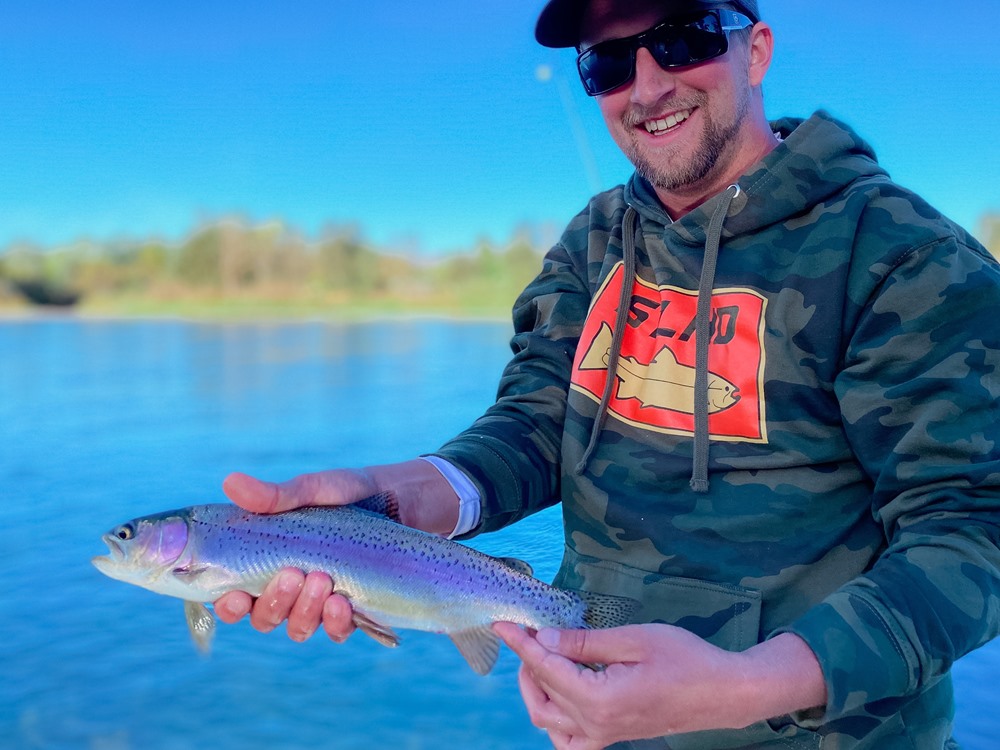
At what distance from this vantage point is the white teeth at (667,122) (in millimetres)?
2102

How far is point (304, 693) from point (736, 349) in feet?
7.04

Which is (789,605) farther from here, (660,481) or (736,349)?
(736,349)

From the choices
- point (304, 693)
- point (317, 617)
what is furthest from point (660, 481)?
point (304, 693)

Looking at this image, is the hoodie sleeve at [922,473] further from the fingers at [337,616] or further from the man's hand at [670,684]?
the fingers at [337,616]

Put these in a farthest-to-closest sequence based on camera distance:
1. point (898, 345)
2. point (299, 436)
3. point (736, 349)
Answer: point (299, 436) < point (736, 349) < point (898, 345)

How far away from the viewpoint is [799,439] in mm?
1789

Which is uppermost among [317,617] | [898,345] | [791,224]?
[791,224]

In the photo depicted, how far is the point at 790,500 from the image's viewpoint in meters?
1.77

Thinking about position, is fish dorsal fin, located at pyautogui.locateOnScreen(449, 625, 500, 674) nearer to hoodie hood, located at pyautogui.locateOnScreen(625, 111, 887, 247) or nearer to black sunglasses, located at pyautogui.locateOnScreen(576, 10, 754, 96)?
hoodie hood, located at pyautogui.locateOnScreen(625, 111, 887, 247)

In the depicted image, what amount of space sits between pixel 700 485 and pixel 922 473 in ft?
1.54

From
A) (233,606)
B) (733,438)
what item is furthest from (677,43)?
(233,606)

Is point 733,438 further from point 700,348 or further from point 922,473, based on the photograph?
point 922,473

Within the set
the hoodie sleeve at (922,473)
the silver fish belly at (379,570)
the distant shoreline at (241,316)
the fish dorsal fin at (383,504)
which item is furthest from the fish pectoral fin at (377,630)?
the distant shoreline at (241,316)

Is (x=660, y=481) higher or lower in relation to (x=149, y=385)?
higher
